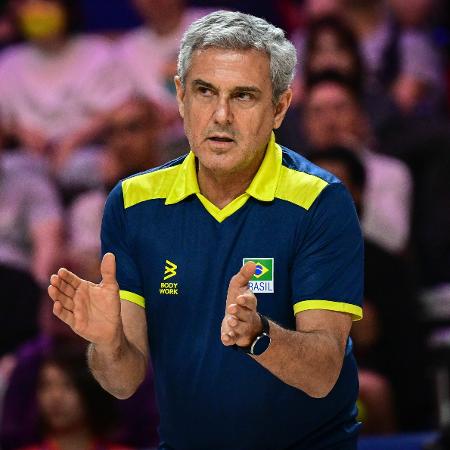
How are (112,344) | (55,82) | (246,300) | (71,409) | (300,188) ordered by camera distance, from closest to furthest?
(246,300)
(112,344)
(300,188)
(71,409)
(55,82)

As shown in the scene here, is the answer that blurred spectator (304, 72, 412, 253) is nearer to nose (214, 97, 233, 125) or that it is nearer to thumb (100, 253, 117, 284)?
nose (214, 97, 233, 125)

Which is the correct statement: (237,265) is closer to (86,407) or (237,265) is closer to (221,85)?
(221,85)

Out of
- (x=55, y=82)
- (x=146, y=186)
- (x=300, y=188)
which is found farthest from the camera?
(x=55, y=82)

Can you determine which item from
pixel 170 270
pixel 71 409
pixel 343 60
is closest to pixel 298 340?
pixel 170 270

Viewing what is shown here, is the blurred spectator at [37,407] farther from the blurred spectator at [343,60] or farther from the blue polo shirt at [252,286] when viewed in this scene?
the blue polo shirt at [252,286]

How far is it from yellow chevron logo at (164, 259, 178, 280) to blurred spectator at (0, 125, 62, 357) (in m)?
2.87

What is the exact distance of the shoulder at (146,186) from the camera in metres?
2.90

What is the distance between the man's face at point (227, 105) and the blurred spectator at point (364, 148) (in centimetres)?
287

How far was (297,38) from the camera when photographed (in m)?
5.79

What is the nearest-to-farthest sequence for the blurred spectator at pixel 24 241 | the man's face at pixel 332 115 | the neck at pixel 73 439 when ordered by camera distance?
1. the neck at pixel 73 439
2. the blurred spectator at pixel 24 241
3. the man's face at pixel 332 115

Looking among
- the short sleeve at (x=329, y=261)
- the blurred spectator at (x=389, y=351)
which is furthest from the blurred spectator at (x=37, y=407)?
the short sleeve at (x=329, y=261)

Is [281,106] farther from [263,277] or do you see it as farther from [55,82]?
[55,82]

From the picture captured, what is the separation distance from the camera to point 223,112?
8.76 ft

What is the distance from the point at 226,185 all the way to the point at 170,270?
0.28 meters
